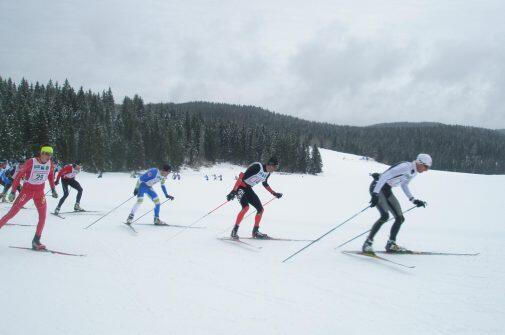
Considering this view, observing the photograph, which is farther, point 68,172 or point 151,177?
point 68,172

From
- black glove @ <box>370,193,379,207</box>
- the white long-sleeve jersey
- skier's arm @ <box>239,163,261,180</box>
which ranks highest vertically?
the white long-sleeve jersey

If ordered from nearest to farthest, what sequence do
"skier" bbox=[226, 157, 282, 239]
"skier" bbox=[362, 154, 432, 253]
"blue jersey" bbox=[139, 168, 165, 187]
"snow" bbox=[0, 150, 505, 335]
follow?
"snow" bbox=[0, 150, 505, 335], "skier" bbox=[362, 154, 432, 253], "skier" bbox=[226, 157, 282, 239], "blue jersey" bbox=[139, 168, 165, 187]

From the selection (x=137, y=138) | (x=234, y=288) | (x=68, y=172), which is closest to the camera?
(x=234, y=288)

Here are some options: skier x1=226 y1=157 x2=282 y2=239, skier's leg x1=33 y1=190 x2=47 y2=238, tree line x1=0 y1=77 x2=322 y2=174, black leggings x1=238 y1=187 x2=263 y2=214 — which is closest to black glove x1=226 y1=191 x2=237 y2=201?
skier x1=226 y1=157 x2=282 y2=239

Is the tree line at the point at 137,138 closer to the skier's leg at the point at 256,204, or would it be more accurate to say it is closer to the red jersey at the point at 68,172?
the red jersey at the point at 68,172

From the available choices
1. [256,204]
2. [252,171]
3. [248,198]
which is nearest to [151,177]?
[248,198]

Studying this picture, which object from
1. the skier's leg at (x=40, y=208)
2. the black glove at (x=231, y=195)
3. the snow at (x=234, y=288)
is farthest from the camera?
the black glove at (x=231, y=195)

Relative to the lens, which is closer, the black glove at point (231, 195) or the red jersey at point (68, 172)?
the black glove at point (231, 195)

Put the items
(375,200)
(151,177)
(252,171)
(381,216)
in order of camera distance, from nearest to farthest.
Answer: (375,200), (381,216), (252,171), (151,177)

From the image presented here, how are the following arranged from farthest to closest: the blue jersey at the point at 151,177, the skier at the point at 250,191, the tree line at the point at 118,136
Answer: the tree line at the point at 118,136
the blue jersey at the point at 151,177
the skier at the point at 250,191

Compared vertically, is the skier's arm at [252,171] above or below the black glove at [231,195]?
above

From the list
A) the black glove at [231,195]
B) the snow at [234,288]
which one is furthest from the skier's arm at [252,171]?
the snow at [234,288]

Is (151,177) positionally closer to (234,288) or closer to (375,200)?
(234,288)

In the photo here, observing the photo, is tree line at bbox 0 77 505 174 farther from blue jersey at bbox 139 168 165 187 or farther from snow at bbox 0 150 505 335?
snow at bbox 0 150 505 335
